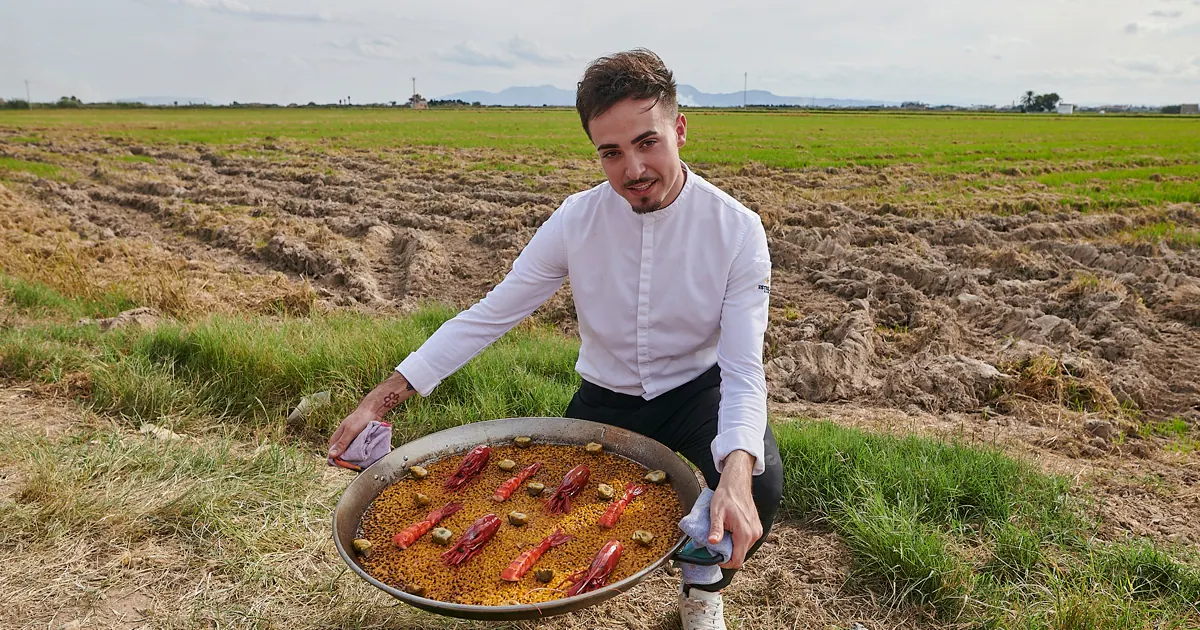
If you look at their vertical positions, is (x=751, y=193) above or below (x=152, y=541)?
above

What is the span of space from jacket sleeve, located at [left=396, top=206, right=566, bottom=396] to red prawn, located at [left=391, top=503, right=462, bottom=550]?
0.44m

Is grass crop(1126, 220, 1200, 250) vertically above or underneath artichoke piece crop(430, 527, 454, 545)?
above

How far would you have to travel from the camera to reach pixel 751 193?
42.5ft

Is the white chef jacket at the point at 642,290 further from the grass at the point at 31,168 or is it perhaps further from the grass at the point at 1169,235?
the grass at the point at 31,168

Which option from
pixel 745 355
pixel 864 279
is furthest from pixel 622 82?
pixel 864 279

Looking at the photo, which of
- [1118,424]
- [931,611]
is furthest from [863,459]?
[1118,424]

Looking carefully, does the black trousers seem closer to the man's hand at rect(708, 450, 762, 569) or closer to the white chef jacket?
the white chef jacket

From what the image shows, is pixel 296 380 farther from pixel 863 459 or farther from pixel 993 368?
pixel 993 368

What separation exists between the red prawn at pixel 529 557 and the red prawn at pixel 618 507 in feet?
0.35

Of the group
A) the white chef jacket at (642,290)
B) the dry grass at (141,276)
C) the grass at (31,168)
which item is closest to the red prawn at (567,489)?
the white chef jacket at (642,290)

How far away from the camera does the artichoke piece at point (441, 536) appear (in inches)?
80.6

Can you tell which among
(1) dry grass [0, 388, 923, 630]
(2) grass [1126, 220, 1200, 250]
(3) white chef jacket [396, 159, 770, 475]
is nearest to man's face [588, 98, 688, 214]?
(3) white chef jacket [396, 159, 770, 475]

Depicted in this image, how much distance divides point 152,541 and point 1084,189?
48.9 ft

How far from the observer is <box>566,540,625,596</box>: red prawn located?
71.9 inches
